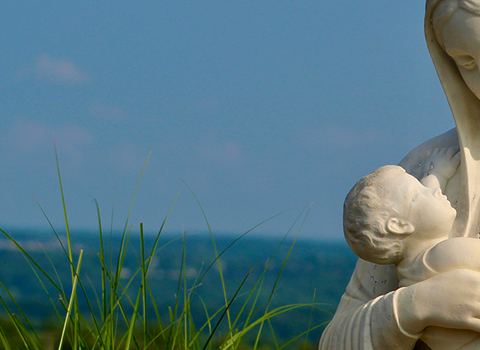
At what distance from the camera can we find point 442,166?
1.79 metres

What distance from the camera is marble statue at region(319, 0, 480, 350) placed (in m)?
1.39

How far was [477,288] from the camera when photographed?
1.37 m

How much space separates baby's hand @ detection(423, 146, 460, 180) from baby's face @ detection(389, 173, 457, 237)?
0.28 meters

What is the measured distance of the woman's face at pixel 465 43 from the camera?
1546mm

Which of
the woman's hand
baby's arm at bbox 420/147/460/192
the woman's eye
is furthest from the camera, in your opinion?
baby's arm at bbox 420/147/460/192

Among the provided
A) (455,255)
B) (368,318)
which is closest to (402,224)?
(455,255)

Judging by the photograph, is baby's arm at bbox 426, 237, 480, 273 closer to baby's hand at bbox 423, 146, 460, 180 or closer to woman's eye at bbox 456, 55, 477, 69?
baby's hand at bbox 423, 146, 460, 180

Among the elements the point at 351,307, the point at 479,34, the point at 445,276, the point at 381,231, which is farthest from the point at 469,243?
the point at 479,34

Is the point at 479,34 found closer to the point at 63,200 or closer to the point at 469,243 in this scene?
the point at 469,243

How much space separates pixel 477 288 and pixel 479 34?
2.20ft

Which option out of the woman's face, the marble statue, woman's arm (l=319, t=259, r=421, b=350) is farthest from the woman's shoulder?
woman's arm (l=319, t=259, r=421, b=350)

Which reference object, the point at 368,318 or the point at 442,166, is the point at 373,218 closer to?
the point at 368,318

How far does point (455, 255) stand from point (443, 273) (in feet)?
0.18

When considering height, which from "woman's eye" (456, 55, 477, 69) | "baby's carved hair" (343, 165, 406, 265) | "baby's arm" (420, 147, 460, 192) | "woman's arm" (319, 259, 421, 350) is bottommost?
"woman's arm" (319, 259, 421, 350)
